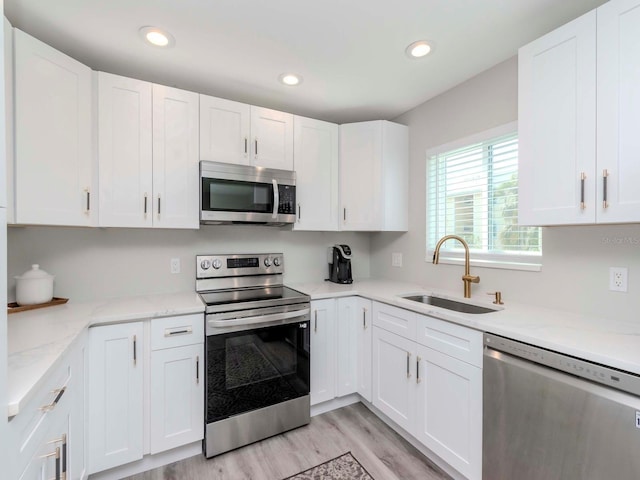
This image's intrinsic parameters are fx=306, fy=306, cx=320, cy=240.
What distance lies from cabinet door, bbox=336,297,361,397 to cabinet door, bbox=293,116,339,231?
69 centimetres

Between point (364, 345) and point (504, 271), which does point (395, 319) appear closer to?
point (364, 345)

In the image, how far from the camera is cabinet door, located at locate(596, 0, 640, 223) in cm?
122

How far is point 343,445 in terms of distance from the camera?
199 centimetres

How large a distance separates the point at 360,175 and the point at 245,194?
1.01 m

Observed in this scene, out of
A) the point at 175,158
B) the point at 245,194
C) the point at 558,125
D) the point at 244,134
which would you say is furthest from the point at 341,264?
the point at 558,125

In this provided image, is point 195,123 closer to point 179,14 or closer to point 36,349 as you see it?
point 179,14

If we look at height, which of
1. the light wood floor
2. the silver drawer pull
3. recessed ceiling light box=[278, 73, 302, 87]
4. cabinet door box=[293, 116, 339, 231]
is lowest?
the light wood floor

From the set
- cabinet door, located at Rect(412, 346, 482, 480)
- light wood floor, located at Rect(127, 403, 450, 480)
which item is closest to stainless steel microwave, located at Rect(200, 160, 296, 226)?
cabinet door, located at Rect(412, 346, 482, 480)

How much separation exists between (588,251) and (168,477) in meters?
2.61

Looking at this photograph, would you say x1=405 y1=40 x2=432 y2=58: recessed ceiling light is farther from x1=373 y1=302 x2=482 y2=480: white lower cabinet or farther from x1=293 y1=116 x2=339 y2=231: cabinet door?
x1=373 y1=302 x2=482 y2=480: white lower cabinet

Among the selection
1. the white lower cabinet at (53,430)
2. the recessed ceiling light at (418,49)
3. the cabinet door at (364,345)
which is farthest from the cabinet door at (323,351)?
the recessed ceiling light at (418,49)

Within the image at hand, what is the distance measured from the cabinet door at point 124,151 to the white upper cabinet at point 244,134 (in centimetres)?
36

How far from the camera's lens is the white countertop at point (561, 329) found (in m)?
1.10

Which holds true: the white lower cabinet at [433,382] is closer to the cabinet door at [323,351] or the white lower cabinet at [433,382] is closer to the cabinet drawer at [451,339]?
the cabinet drawer at [451,339]
